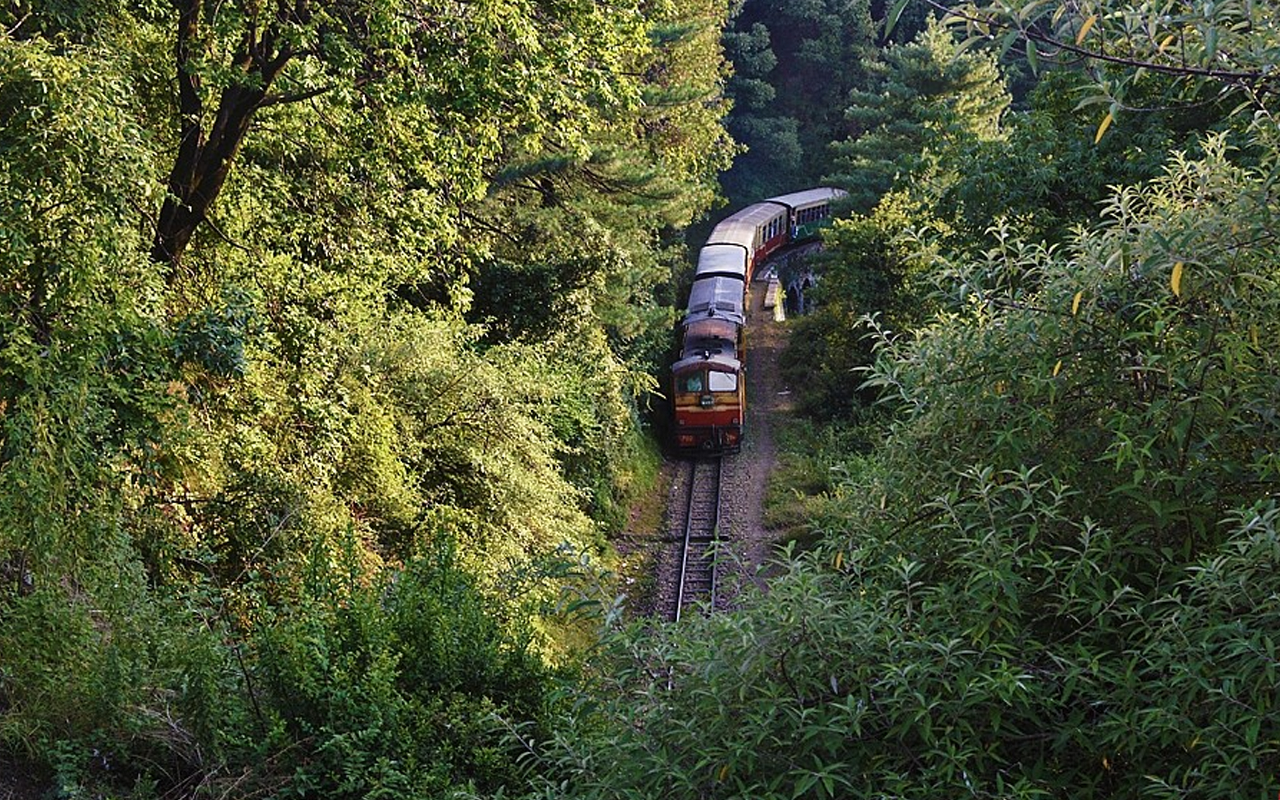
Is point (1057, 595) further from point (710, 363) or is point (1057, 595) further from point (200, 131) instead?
point (710, 363)

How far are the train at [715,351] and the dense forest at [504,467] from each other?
702 centimetres

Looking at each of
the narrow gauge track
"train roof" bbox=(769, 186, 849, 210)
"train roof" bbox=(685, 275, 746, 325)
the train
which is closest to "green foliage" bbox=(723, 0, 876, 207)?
"train roof" bbox=(769, 186, 849, 210)

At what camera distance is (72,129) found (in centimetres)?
654

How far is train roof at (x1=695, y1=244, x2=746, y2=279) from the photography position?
27750mm

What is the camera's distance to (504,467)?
483 inches

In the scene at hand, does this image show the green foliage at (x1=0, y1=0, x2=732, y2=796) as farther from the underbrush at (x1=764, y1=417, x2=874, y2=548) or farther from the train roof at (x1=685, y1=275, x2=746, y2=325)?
the train roof at (x1=685, y1=275, x2=746, y2=325)

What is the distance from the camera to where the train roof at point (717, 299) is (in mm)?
24281

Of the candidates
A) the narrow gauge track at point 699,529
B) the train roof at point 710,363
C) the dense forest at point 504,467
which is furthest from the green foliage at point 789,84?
the dense forest at point 504,467

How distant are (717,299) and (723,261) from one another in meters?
3.61

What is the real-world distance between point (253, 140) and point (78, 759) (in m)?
7.16

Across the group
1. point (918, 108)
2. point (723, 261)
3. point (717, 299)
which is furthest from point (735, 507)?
point (918, 108)

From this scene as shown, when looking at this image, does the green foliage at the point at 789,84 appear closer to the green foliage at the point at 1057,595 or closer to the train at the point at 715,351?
the train at the point at 715,351

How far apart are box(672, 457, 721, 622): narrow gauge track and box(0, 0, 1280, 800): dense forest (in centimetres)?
271

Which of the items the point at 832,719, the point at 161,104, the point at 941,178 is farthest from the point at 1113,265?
the point at 941,178
